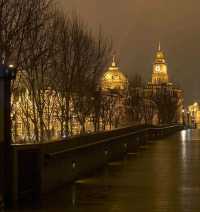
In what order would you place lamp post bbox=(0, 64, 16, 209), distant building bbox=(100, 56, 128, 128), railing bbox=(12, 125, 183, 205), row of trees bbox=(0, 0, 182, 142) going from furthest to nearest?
distant building bbox=(100, 56, 128, 128)
row of trees bbox=(0, 0, 182, 142)
railing bbox=(12, 125, 183, 205)
lamp post bbox=(0, 64, 16, 209)

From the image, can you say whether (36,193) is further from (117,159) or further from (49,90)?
(49,90)

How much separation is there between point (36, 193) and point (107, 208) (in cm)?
232

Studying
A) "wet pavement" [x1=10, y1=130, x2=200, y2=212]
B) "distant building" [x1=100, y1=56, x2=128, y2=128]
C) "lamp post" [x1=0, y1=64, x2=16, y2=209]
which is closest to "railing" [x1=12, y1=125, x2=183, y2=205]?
"wet pavement" [x1=10, y1=130, x2=200, y2=212]

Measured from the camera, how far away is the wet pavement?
13547 millimetres

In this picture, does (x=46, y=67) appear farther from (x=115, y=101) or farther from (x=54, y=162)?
(x=115, y=101)

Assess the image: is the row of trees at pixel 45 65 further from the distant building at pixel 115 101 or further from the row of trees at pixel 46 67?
the distant building at pixel 115 101

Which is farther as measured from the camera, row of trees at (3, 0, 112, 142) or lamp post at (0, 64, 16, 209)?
row of trees at (3, 0, 112, 142)

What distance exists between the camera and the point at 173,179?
65.0 feet

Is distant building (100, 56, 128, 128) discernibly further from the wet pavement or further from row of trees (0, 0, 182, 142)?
the wet pavement

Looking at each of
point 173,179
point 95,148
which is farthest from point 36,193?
point 95,148

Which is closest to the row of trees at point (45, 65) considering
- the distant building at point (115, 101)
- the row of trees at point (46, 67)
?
the row of trees at point (46, 67)

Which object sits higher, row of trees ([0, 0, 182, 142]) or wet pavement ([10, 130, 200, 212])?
row of trees ([0, 0, 182, 142])

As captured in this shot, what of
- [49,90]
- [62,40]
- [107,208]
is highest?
[62,40]

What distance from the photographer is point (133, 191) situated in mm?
16469
